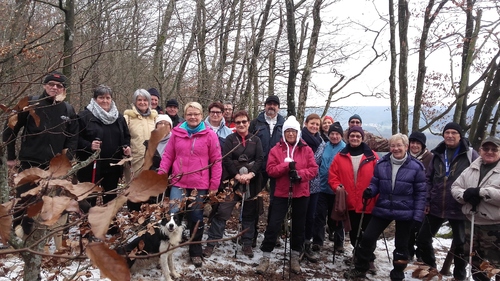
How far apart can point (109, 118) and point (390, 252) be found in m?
5.11

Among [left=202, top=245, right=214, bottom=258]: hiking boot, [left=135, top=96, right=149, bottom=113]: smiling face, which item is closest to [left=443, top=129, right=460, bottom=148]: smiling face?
[left=202, top=245, right=214, bottom=258]: hiking boot

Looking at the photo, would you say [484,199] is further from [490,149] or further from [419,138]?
[419,138]

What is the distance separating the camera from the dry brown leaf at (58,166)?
995mm

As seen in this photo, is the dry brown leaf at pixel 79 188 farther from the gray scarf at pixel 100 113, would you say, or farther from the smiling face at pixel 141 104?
the smiling face at pixel 141 104

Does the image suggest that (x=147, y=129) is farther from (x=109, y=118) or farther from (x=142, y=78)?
(x=142, y=78)

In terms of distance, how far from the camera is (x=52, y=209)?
859 mm

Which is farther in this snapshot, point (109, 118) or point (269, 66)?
point (269, 66)

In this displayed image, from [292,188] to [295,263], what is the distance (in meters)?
1.08

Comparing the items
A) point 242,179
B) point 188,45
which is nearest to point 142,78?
point 188,45

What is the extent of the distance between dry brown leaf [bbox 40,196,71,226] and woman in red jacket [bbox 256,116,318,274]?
414 centimetres

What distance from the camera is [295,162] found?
4.97 metres

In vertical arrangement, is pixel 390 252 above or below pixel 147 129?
below

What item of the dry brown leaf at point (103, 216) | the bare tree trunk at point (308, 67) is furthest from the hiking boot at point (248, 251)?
the dry brown leaf at point (103, 216)

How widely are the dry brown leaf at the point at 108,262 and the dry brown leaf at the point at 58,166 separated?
334 millimetres
